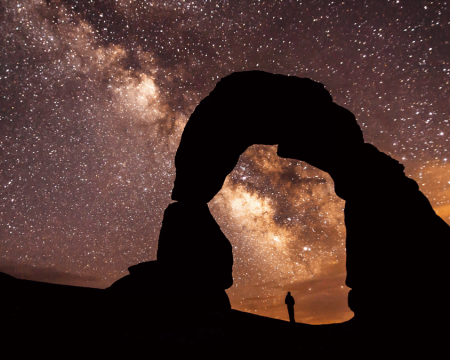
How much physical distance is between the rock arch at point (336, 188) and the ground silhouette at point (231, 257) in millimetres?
25

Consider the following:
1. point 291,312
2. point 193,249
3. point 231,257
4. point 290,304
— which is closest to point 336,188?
point 231,257

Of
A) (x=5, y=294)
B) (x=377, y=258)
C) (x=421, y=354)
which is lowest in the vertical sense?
(x=421, y=354)

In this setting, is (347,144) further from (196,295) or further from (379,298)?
(196,295)

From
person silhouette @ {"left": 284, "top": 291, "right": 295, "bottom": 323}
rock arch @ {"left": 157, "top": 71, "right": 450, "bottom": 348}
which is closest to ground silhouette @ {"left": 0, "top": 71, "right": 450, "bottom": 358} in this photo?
rock arch @ {"left": 157, "top": 71, "right": 450, "bottom": 348}

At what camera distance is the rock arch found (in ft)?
17.9

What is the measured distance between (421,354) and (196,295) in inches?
193

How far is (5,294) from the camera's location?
8.38 feet

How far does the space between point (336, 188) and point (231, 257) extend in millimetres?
3693

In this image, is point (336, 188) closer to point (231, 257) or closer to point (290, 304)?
point (231, 257)

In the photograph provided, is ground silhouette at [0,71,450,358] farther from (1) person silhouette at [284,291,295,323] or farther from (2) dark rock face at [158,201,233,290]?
(1) person silhouette at [284,291,295,323]

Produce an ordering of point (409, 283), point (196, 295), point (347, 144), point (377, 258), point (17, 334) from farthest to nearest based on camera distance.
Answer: point (196, 295) < point (347, 144) < point (377, 258) < point (409, 283) < point (17, 334)

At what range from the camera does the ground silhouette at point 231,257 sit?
15.3ft

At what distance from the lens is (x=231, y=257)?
8.43 m

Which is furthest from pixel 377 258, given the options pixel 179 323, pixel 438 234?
pixel 179 323
